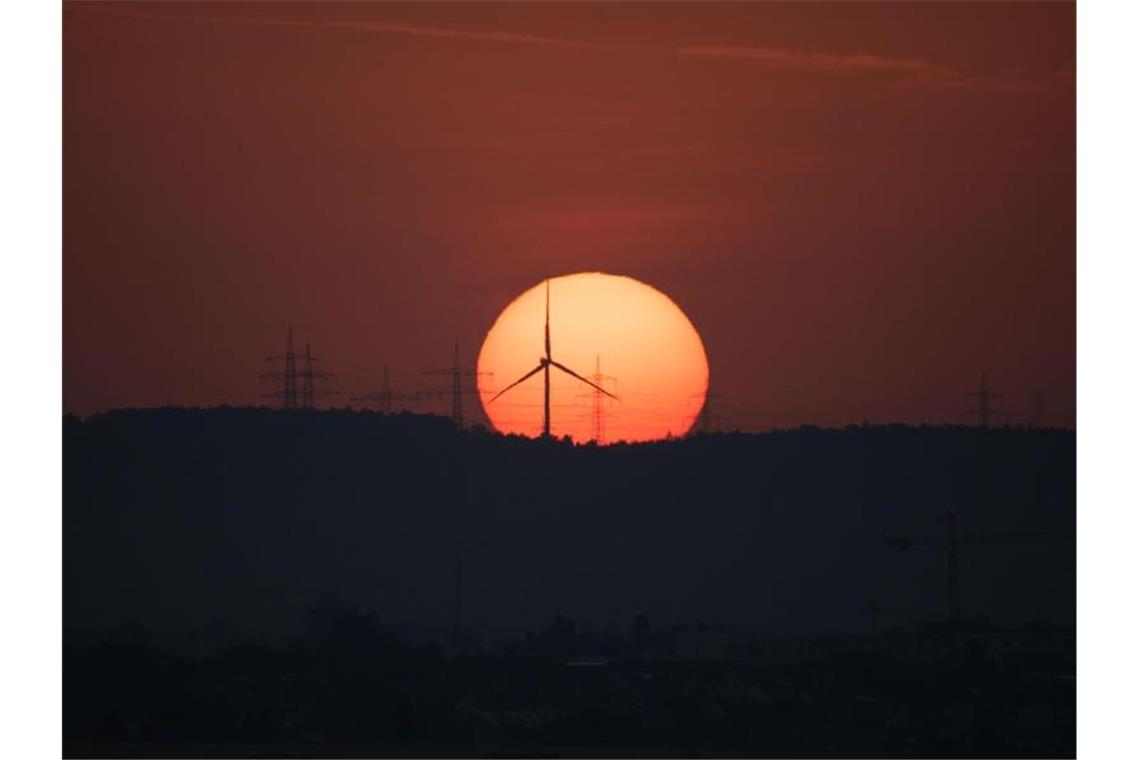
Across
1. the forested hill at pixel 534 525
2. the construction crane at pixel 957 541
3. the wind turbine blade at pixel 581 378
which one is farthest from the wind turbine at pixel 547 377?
the construction crane at pixel 957 541

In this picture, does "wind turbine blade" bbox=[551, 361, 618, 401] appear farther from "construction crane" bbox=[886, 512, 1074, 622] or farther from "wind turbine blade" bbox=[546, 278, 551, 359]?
"construction crane" bbox=[886, 512, 1074, 622]

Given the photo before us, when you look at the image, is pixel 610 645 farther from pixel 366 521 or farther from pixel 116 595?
pixel 116 595

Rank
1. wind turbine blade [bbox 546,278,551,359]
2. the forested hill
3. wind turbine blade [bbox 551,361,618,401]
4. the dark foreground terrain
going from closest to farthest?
the dark foreground terrain < wind turbine blade [bbox 546,278,551,359] < the forested hill < wind turbine blade [bbox 551,361,618,401]

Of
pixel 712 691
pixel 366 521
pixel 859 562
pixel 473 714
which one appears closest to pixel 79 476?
pixel 366 521

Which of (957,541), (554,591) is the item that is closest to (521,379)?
(554,591)

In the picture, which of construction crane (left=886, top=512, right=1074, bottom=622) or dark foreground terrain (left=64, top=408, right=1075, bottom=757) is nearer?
dark foreground terrain (left=64, top=408, right=1075, bottom=757)

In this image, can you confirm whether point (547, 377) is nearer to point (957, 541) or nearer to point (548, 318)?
point (548, 318)

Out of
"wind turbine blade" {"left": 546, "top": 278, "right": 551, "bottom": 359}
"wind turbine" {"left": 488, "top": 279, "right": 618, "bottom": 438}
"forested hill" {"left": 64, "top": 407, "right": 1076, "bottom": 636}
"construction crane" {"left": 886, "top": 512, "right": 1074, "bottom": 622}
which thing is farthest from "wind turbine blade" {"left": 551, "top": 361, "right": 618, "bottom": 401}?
"construction crane" {"left": 886, "top": 512, "right": 1074, "bottom": 622}

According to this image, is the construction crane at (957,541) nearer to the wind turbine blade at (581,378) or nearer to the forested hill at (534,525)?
the forested hill at (534,525)
